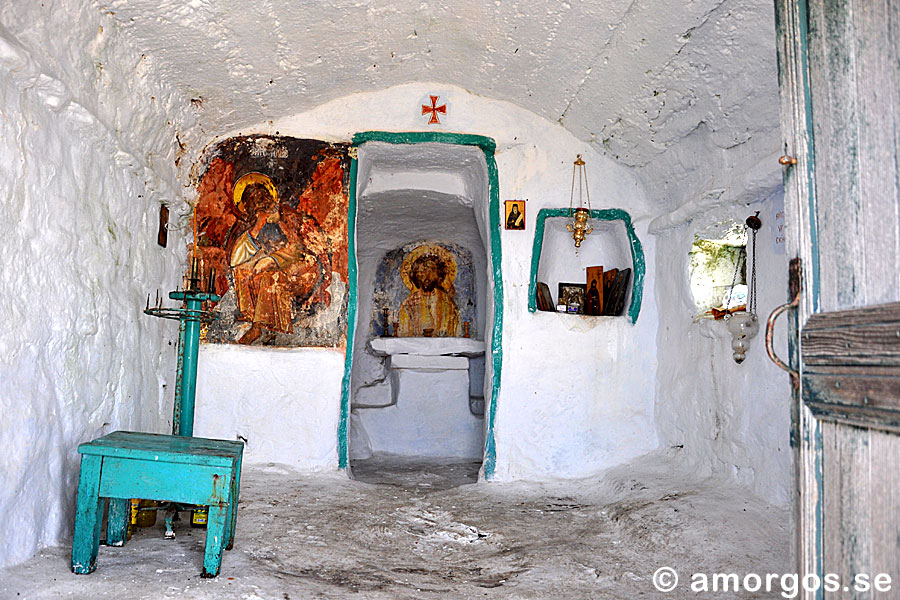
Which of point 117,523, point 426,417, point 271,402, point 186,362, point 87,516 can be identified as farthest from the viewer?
point 426,417

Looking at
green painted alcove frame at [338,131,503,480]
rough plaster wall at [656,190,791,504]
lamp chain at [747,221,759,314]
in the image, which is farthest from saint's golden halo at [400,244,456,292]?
lamp chain at [747,221,759,314]

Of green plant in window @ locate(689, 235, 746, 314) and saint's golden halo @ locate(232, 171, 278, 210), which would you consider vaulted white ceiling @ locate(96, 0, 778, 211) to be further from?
green plant in window @ locate(689, 235, 746, 314)

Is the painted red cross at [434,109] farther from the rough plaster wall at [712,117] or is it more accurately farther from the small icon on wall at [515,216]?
the rough plaster wall at [712,117]

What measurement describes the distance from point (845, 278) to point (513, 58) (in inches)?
137

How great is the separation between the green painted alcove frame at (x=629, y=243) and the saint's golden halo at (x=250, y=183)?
193 cm

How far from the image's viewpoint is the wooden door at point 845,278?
3.97ft

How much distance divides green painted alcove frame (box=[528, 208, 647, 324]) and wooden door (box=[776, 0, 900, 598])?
3.55 meters

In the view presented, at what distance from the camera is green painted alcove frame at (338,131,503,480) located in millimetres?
4918

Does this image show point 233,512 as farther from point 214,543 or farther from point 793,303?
point 793,303

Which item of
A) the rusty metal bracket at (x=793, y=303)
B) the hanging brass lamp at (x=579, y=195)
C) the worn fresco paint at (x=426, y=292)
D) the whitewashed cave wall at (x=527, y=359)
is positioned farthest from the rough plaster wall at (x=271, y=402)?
the rusty metal bracket at (x=793, y=303)

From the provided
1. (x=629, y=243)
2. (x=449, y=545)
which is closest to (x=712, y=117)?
(x=629, y=243)

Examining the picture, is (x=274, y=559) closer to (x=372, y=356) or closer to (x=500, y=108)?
(x=500, y=108)

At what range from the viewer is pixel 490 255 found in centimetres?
512

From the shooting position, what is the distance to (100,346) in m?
3.41
